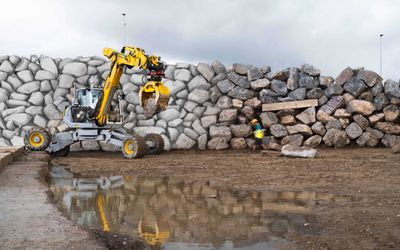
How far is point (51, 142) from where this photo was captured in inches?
531

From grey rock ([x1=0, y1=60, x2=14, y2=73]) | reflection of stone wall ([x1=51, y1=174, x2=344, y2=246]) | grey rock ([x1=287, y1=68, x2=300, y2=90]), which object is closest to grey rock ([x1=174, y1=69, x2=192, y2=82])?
grey rock ([x1=287, y1=68, x2=300, y2=90])

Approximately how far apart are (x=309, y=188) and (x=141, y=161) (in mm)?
5459

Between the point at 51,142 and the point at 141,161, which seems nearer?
the point at 141,161

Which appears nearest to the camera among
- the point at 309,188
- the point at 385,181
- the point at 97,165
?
the point at 309,188

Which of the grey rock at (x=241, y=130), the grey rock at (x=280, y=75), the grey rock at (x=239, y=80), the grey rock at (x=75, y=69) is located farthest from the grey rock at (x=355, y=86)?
the grey rock at (x=75, y=69)

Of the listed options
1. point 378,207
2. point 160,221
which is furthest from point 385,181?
point 160,221

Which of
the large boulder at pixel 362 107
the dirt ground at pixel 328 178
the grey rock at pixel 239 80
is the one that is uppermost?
the grey rock at pixel 239 80

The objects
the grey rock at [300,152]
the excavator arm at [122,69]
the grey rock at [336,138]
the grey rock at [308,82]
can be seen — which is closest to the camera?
the excavator arm at [122,69]

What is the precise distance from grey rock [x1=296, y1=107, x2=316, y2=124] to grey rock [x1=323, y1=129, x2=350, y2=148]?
2.00ft

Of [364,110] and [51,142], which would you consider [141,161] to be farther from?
[364,110]

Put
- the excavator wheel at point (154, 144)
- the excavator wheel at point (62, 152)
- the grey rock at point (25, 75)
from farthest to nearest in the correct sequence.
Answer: the grey rock at point (25, 75) → the excavator wheel at point (154, 144) → the excavator wheel at point (62, 152)

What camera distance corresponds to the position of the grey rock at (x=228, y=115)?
49.0 feet

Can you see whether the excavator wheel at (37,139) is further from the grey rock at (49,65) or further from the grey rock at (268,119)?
the grey rock at (268,119)

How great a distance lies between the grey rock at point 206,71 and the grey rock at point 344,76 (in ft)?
12.8
